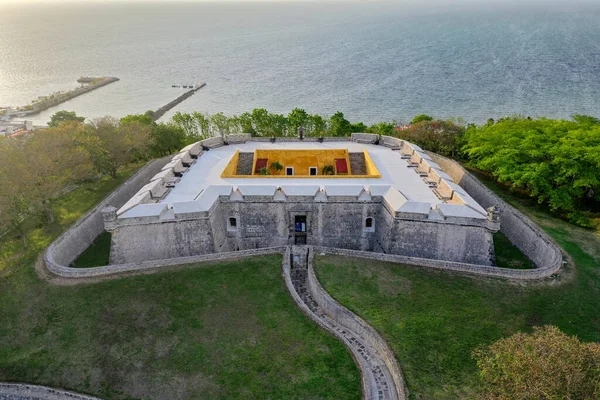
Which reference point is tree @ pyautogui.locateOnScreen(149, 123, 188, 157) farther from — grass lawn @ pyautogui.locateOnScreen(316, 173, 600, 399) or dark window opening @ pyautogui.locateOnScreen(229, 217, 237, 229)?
grass lawn @ pyautogui.locateOnScreen(316, 173, 600, 399)

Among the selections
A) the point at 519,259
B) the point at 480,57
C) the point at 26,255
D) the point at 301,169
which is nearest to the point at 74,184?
the point at 26,255

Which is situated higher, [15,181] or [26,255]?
[15,181]

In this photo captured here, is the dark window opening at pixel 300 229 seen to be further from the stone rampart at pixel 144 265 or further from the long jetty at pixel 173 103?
the long jetty at pixel 173 103

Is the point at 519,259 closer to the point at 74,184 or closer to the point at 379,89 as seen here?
the point at 74,184

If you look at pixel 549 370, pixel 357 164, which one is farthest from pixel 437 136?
pixel 549 370

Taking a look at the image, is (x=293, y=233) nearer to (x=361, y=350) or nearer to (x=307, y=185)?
(x=307, y=185)

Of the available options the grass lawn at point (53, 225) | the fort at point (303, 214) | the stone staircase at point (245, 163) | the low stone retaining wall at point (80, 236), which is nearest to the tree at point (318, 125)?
the stone staircase at point (245, 163)
